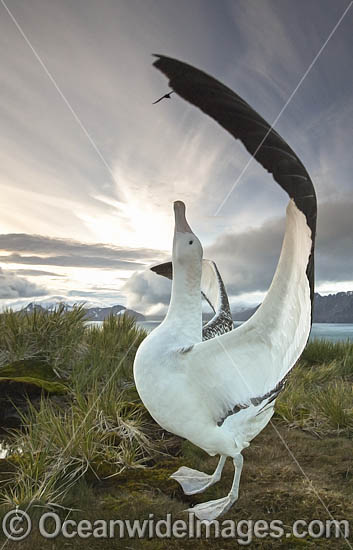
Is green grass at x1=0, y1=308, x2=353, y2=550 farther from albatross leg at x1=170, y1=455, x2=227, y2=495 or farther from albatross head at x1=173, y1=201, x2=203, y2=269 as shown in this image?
albatross head at x1=173, y1=201, x2=203, y2=269

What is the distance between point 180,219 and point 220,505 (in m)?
2.23

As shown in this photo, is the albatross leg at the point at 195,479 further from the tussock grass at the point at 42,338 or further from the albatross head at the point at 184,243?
the tussock grass at the point at 42,338

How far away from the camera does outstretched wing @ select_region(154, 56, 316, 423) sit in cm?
200

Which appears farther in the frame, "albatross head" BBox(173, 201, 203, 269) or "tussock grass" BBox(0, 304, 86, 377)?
"tussock grass" BBox(0, 304, 86, 377)

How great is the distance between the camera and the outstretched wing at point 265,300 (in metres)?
2.00

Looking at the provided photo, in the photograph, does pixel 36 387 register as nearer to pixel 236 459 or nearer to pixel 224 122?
pixel 236 459

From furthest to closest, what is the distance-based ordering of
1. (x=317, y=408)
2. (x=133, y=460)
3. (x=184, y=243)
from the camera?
(x=317, y=408)
(x=133, y=460)
(x=184, y=243)

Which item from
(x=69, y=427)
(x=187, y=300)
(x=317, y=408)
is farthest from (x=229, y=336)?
(x=317, y=408)

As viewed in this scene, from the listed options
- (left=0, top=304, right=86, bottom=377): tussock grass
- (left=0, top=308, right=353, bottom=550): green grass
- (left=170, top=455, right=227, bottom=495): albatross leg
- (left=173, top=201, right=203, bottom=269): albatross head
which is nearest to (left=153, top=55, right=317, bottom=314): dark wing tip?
(left=173, top=201, right=203, bottom=269): albatross head

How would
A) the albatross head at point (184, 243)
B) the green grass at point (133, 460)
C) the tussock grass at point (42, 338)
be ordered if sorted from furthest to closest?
the tussock grass at point (42, 338) → the green grass at point (133, 460) → the albatross head at point (184, 243)

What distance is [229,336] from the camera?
2479mm

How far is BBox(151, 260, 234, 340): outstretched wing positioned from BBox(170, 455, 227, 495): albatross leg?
3.83 ft

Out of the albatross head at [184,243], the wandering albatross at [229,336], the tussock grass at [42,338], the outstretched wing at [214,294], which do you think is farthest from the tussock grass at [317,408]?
the tussock grass at [42,338]

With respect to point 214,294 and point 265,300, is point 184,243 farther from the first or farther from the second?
point 214,294
